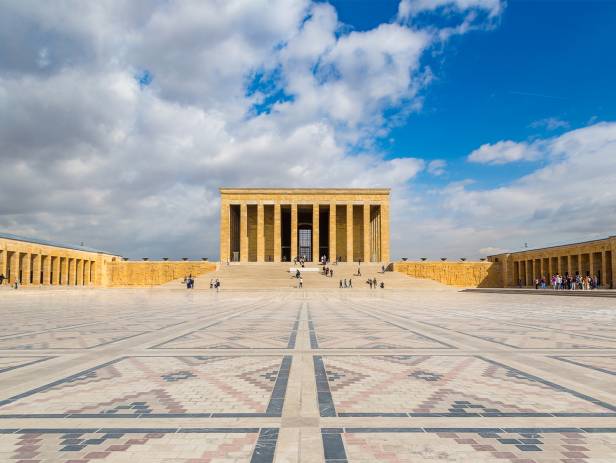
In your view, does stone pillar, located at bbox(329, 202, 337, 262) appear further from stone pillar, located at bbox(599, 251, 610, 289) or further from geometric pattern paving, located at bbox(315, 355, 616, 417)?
geometric pattern paving, located at bbox(315, 355, 616, 417)

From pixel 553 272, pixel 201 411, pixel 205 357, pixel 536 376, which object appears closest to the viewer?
pixel 201 411

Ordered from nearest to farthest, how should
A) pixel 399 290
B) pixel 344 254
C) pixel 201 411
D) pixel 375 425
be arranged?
pixel 375 425 → pixel 201 411 → pixel 399 290 → pixel 344 254

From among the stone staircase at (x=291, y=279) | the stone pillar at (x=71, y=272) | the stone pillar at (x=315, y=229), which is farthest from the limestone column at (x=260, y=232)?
the stone pillar at (x=71, y=272)

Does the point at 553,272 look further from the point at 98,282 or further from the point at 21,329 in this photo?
the point at 98,282

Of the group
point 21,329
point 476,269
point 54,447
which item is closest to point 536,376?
point 54,447

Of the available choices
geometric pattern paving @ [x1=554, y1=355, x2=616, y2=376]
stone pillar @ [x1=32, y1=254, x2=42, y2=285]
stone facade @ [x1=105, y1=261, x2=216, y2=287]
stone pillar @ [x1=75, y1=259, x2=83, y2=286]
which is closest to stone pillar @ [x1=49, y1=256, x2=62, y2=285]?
stone pillar @ [x1=32, y1=254, x2=42, y2=285]

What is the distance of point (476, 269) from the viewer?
52.9 m

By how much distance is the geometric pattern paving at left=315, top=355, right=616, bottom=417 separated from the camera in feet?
12.2

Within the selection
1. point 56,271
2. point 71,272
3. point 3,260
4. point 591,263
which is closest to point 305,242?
point 71,272

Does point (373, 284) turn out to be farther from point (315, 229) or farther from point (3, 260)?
point (3, 260)

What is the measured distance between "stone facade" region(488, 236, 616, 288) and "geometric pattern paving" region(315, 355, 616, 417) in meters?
37.9

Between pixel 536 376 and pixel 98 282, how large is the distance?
59.7 m

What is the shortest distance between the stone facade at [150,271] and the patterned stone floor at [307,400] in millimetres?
42696

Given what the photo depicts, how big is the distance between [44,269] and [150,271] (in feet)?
37.6
